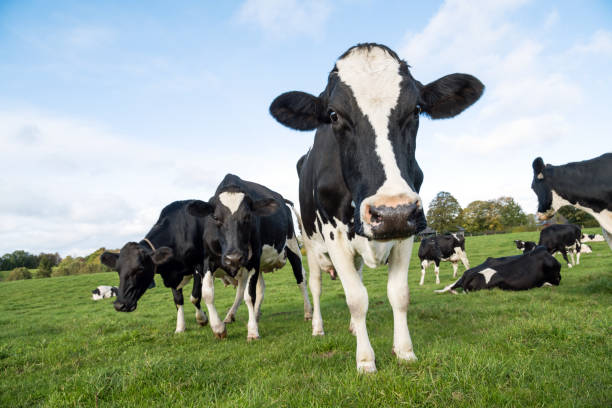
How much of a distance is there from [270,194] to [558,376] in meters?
7.03

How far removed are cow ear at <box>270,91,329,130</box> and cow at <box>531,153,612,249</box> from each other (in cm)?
650

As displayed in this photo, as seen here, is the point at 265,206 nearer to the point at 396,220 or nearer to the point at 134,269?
the point at 134,269

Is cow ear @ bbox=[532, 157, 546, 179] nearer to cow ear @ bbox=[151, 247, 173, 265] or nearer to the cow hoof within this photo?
the cow hoof

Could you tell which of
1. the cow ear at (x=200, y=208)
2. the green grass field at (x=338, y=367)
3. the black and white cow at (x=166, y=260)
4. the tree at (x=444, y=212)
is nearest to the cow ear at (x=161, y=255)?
the black and white cow at (x=166, y=260)

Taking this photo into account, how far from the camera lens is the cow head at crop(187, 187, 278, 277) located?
20.2ft

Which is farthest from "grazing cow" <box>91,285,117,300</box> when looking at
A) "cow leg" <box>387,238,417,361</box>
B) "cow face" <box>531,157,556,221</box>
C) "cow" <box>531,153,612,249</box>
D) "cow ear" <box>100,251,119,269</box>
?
"cow leg" <box>387,238,417,361</box>

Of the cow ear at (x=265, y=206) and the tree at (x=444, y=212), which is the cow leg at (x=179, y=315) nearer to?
the cow ear at (x=265, y=206)

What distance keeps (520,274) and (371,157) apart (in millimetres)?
8786

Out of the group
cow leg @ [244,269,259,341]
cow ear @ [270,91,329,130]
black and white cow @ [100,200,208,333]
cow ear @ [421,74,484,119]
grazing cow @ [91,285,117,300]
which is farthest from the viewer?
grazing cow @ [91,285,117,300]

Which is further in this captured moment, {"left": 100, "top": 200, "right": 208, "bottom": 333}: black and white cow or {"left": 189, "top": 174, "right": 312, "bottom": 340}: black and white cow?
{"left": 100, "top": 200, "right": 208, "bottom": 333}: black and white cow

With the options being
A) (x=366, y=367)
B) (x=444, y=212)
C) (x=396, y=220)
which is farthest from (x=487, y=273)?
(x=444, y=212)

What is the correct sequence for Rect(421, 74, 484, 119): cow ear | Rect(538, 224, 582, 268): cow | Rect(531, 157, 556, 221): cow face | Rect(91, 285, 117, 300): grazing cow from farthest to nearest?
Rect(91, 285, 117, 300): grazing cow < Rect(538, 224, 582, 268): cow < Rect(531, 157, 556, 221): cow face < Rect(421, 74, 484, 119): cow ear

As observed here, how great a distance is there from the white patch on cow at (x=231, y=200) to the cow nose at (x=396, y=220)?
425 cm

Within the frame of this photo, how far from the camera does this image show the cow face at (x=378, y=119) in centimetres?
261
